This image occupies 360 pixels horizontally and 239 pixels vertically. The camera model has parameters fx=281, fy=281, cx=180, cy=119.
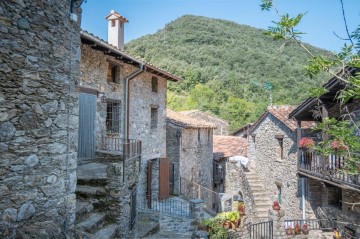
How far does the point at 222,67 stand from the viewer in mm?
53219

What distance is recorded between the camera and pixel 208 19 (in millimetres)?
77000

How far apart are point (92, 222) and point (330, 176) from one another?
819cm

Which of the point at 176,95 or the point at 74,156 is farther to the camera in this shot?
the point at 176,95

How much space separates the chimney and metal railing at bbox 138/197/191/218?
24.5 ft

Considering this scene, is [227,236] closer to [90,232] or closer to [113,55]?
[90,232]

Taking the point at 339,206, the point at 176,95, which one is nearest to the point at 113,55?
the point at 339,206

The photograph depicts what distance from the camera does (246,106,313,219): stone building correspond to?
1382 cm

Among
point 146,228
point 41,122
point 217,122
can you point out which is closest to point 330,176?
point 146,228

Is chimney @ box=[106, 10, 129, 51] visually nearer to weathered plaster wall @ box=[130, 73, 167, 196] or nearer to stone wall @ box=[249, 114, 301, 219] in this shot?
weathered plaster wall @ box=[130, 73, 167, 196]

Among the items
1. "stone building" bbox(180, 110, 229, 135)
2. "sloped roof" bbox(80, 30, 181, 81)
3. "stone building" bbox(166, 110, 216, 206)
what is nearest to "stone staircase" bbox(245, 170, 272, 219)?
"stone building" bbox(166, 110, 216, 206)

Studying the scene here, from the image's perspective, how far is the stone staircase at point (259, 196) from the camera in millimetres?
14891

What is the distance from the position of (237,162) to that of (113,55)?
12.3m

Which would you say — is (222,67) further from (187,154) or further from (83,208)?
(83,208)

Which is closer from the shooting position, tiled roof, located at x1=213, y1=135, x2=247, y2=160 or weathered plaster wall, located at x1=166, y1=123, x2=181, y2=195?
weathered plaster wall, located at x1=166, y1=123, x2=181, y2=195
